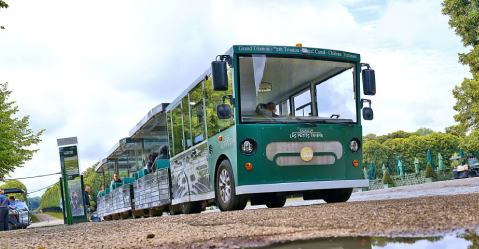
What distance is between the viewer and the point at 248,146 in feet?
34.2

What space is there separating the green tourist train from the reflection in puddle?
19.5 ft

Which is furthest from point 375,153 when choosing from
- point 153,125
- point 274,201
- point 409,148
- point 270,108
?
point 270,108

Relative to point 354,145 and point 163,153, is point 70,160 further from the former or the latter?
point 354,145

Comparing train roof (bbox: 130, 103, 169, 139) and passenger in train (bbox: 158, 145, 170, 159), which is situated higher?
train roof (bbox: 130, 103, 169, 139)

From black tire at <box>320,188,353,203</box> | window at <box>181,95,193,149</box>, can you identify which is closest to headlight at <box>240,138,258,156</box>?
black tire at <box>320,188,353,203</box>

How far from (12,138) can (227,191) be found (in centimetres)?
2369

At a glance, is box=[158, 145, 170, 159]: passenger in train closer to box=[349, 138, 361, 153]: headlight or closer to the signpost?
the signpost

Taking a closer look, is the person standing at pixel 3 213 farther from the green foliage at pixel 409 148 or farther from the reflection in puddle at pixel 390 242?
the green foliage at pixel 409 148

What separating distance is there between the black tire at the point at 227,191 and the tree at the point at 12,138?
20.7 m

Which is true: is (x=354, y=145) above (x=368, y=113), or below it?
below

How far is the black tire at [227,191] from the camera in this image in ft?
34.5

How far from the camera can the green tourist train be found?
34.3ft

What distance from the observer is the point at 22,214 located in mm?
27625

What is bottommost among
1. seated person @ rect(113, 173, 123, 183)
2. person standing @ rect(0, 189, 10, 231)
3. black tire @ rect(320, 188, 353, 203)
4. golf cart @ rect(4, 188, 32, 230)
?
golf cart @ rect(4, 188, 32, 230)
